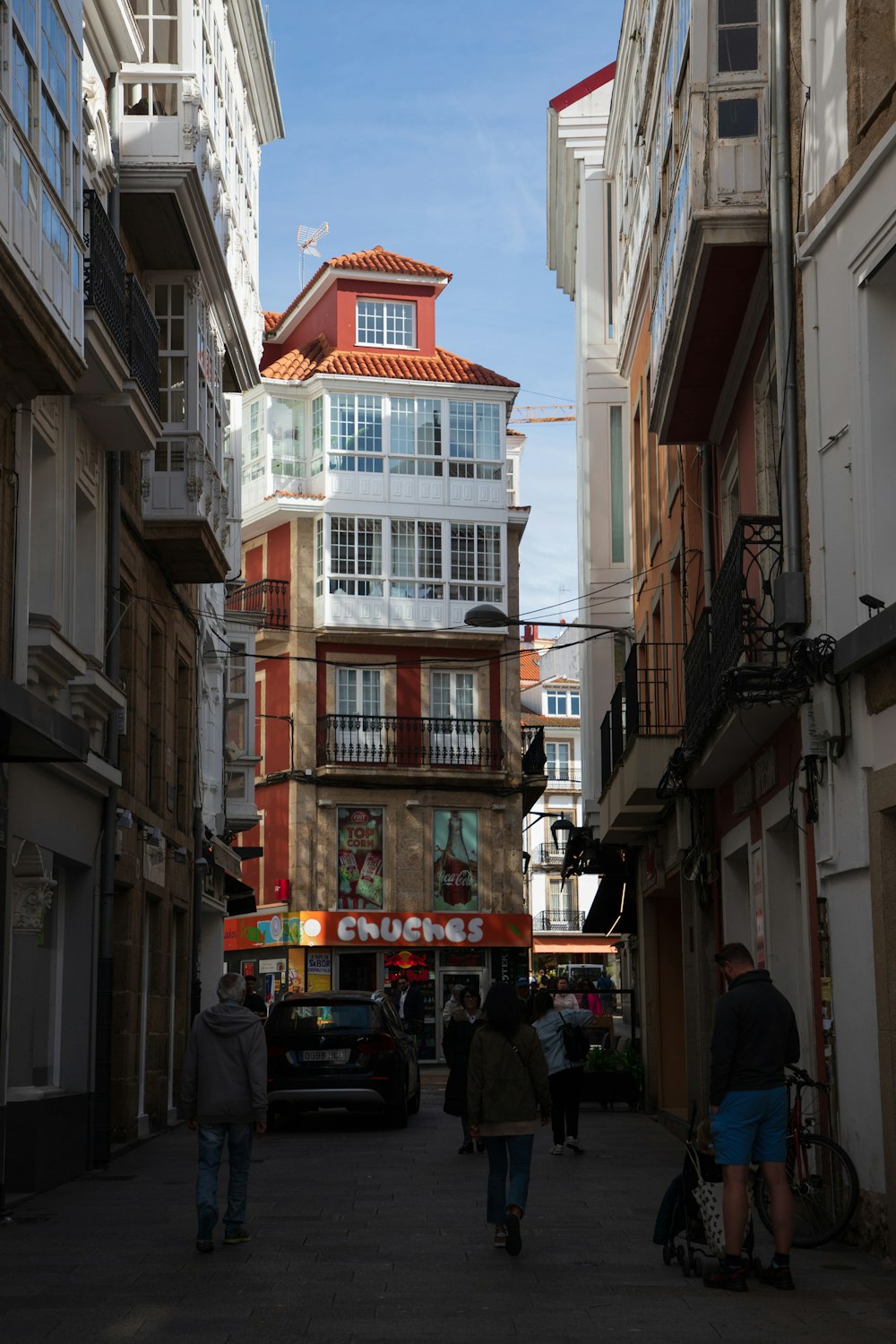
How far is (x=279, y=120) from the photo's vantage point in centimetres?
2942

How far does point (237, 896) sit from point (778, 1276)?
2455 cm

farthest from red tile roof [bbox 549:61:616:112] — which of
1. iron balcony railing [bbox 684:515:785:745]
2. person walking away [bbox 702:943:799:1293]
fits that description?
person walking away [bbox 702:943:799:1293]

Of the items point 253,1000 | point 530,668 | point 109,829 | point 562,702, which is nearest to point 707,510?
point 109,829

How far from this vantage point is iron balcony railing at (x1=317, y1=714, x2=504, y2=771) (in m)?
44.3

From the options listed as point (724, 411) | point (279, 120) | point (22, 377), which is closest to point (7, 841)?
point (22, 377)

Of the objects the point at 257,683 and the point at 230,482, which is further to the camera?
the point at 257,683

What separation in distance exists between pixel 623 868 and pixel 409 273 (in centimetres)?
2378

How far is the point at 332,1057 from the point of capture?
20469mm

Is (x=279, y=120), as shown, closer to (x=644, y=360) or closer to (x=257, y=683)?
(x=644, y=360)

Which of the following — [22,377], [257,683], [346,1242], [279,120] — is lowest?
[346,1242]

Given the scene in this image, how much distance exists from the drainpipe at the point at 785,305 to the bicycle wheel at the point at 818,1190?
351cm

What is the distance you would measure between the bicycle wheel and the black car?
9.09m

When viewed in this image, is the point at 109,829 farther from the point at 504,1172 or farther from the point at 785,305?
the point at 785,305

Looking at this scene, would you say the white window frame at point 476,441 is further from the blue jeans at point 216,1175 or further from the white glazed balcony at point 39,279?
the blue jeans at point 216,1175
